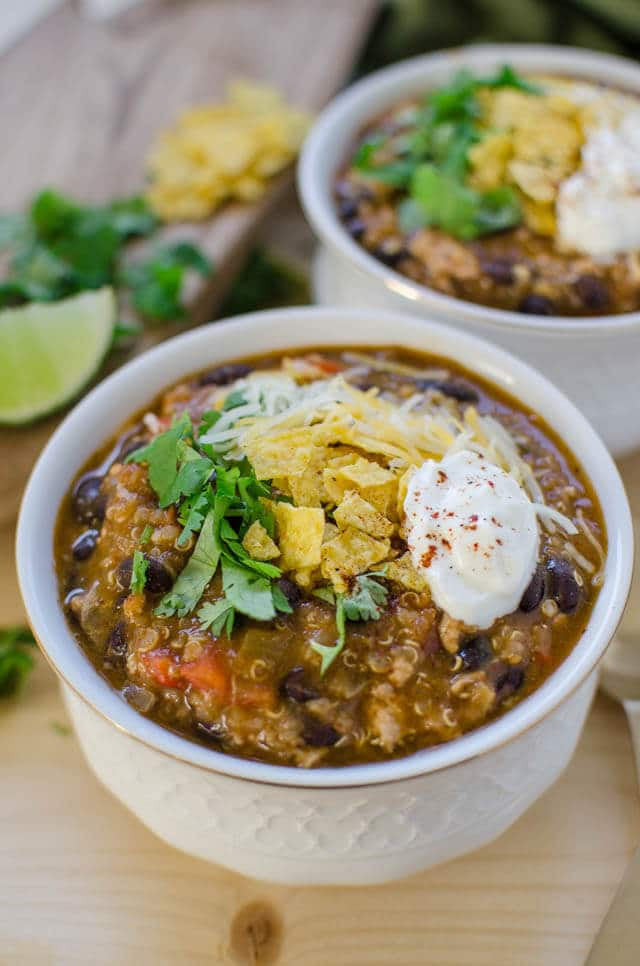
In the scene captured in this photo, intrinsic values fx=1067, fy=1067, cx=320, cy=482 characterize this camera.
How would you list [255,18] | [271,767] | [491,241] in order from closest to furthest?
[271,767] → [491,241] → [255,18]

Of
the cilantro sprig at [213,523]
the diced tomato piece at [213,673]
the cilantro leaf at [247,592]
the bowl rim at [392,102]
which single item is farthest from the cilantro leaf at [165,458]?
the bowl rim at [392,102]

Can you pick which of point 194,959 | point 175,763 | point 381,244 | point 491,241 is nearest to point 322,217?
point 381,244

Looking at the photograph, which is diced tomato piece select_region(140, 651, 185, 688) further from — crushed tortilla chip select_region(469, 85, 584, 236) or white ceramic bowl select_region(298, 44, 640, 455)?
crushed tortilla chip select_region(469, 85, 584, 236)

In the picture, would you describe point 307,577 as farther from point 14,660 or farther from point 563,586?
point 14,660

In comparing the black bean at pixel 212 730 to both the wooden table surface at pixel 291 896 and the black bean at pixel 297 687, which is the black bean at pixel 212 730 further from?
the wooden table surface at pixel 291 896

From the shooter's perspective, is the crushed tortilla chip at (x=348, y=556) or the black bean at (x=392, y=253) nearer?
the crushed tortilla chip at (x=348, y=556)

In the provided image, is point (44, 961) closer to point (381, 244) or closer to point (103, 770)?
point (103, 770)

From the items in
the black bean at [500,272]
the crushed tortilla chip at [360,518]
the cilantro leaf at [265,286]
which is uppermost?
the crushed tortilla chip at [360,518]
